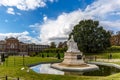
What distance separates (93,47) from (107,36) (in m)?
7.33

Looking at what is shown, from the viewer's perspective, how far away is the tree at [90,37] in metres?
61.3

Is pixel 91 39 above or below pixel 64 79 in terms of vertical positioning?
above

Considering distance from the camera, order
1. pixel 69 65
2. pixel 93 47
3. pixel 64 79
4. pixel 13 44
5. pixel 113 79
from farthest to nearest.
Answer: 1. pixel 13 44
2. pixel 93 47
3. pixel 69 65
4. pixel 64 79
5. pixel 113 79

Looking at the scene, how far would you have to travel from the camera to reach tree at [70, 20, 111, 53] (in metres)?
61.3

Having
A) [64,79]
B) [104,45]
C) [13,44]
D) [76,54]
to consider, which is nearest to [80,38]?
[104,45]

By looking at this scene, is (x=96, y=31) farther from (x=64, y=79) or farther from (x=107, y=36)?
(x=64, y=79)

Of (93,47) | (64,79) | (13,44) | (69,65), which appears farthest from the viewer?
(13,44)

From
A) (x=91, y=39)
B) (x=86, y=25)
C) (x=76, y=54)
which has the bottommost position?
(x=76, y=54)

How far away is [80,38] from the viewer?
61.8m

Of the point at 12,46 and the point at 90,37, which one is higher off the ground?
the point at 90,37

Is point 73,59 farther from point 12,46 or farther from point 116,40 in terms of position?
point 12,46

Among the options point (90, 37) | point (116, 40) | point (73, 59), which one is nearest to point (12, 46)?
point (116, 40)

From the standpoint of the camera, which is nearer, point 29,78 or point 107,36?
point 29,78

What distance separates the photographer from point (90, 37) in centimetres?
6188
